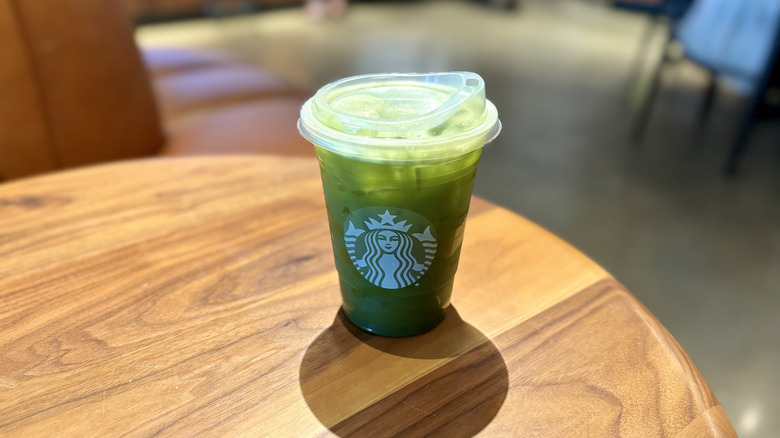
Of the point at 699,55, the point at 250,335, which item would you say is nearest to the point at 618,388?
A: the point at 250,335

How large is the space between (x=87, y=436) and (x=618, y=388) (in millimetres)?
506

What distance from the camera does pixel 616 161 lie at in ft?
8.67

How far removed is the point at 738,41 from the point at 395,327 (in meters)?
2.38

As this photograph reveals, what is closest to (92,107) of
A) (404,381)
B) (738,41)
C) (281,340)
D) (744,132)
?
(281,340)

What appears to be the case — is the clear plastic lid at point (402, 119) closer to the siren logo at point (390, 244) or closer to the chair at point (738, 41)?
the siren logo at point (390, 244)

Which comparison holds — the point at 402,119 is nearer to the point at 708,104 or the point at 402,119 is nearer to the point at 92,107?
the point at 92,107

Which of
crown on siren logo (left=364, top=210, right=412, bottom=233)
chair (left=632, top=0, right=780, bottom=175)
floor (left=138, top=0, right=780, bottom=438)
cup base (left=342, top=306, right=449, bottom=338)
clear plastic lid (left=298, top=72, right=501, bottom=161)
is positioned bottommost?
floor (left=138, top=0, right=780, bottom=438)

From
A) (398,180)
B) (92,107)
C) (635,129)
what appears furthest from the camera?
(635,129)

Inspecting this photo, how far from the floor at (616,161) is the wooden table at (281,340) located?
106 cm

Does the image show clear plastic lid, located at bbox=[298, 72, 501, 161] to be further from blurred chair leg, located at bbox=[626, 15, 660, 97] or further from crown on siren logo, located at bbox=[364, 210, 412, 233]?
blurred chair leg, located at bbox=[626, 15, 660, 97]

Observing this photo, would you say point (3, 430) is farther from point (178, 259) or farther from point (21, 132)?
point (21, 132)

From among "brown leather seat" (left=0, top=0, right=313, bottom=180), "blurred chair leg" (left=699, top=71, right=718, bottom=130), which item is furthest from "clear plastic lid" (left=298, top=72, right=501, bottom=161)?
"blurred chair leg" (left=699, top=71, right=718, bottom=130)

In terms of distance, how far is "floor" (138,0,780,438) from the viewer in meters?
1.71

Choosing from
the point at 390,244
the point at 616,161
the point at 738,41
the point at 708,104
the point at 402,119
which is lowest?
the point at 616,161
